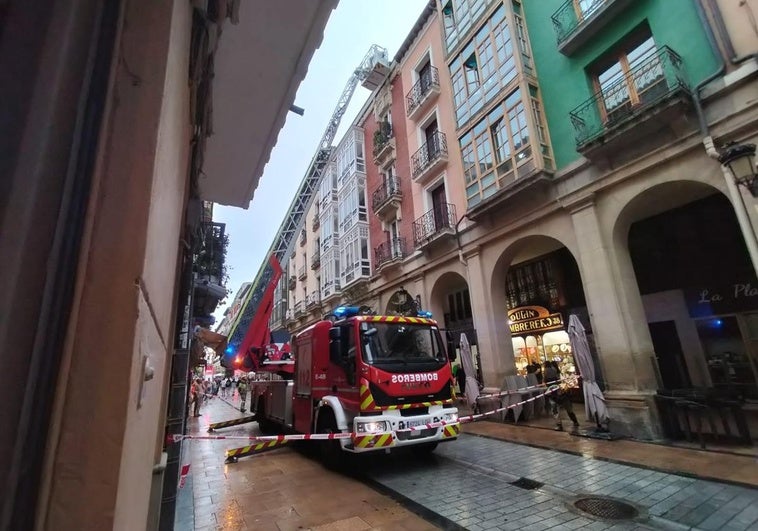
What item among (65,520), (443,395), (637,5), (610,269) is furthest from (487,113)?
(65,520)

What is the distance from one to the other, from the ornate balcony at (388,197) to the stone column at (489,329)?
611cm

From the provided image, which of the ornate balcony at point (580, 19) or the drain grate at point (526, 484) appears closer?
the drain grate at point (526, 484)

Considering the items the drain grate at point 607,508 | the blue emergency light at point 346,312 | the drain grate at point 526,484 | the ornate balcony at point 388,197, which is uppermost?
the ornate balcony at point 388,197

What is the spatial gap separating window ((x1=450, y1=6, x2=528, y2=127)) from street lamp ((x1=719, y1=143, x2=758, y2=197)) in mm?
6710

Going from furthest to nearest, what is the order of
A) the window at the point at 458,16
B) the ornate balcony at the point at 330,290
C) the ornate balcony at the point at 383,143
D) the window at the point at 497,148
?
1. the ornate balcony at the point at 330,290
2. the ornate balcony at the point at 383,143
3. the window at the point at 458,16
4. the window at the point at 497,148

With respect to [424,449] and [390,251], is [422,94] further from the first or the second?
[424,449]

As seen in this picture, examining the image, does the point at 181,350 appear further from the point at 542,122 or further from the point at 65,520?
the point at 542,122

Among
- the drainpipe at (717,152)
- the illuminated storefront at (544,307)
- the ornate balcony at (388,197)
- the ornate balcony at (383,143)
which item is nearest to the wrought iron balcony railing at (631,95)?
the drainpipe at (717,152)

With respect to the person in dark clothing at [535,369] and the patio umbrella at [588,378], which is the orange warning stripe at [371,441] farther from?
the person in dark clothing at [535,369]

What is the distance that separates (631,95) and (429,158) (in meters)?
7.87

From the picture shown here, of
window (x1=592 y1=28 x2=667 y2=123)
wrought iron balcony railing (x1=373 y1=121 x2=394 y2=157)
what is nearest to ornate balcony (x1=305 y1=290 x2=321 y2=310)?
wrought iron balcony railing (x1=373 y1=121 x2=394 y2=157)

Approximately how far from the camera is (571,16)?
10672 mm

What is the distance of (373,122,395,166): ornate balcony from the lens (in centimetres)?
1961

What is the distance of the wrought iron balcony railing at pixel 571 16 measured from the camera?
1009cm
